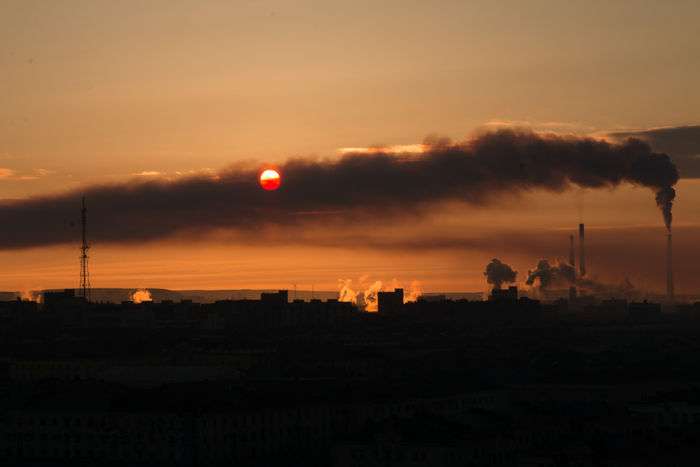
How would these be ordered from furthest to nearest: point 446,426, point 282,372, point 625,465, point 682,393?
1. point 282,372
2. point 682,393
3. point 446,426
4. point 625,465

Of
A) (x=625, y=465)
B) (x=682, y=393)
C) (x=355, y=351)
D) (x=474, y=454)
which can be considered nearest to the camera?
(x=625, y=465)

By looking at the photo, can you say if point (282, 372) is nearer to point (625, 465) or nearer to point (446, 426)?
point (446, 426)

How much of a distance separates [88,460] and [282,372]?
2110 inches

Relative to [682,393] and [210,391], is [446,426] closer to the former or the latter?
[210,391]

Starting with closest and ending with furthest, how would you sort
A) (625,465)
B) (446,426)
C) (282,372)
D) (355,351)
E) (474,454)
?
(625,465) → (474,454) → (446,426) → (282,372) → (355,351)

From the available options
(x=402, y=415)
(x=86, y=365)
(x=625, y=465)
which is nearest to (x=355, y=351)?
(x=86, y=365)

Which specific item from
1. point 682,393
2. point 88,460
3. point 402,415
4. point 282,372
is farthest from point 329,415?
point 282,372

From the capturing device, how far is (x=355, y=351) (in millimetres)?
185000

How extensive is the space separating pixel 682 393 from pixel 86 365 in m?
62.0

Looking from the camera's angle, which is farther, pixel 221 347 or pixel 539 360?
pixel 221 347

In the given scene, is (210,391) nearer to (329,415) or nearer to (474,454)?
(329,415)

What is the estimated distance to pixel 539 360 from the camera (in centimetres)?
17425

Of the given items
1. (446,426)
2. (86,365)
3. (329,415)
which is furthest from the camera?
(86,365)

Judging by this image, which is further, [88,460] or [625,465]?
[88,460]
